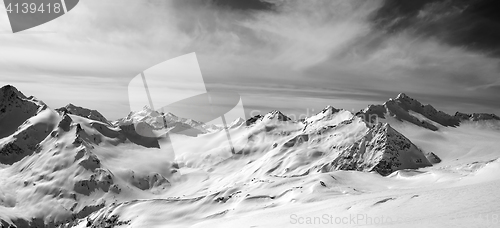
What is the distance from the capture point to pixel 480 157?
195875 mm

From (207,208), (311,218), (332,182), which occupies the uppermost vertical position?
(311,218)

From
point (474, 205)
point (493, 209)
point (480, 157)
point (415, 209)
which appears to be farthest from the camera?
point (480, 157)

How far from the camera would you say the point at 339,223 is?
122 feet

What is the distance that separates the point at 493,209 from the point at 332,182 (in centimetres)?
6918

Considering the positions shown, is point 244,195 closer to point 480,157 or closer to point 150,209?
point 150,209

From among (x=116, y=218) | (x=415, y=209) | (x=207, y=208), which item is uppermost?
(x=415, y=209)

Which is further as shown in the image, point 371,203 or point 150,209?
point 150,209

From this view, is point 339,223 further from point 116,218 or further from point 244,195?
point 116,218

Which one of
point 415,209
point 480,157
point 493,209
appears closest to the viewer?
point 493,209

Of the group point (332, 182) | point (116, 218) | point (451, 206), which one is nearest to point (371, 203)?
point (451, 206)

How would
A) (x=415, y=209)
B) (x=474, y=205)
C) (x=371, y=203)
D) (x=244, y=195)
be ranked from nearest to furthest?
1. (x=474, y=205)
2. (x=415, y=209)
3. (x=371, y=203)
4. (x=244, y=195)

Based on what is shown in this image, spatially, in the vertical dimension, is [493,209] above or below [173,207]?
above

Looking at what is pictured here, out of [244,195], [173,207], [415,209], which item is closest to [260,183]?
[244,195]

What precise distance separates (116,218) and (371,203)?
84119 millimetres
